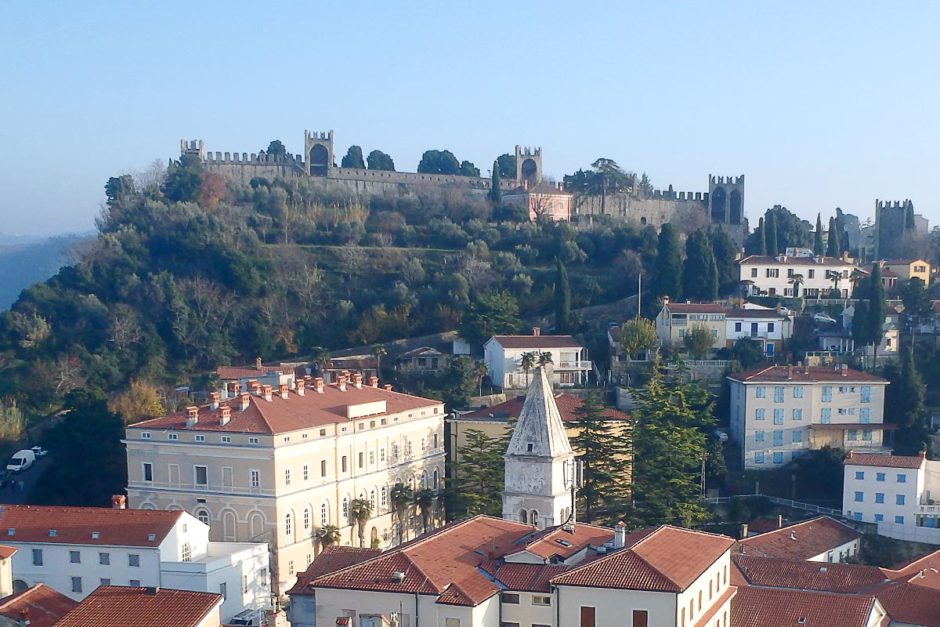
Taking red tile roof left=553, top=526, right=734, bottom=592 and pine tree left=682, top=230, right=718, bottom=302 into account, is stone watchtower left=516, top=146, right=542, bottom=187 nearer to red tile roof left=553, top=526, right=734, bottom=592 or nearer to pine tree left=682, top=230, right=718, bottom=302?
pine tree left=682, top=230, right=718, bottom=302

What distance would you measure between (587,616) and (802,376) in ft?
88.4

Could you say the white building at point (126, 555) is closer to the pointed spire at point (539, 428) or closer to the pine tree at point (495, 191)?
the pointed spire at point (539, 428)

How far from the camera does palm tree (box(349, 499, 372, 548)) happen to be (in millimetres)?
40531

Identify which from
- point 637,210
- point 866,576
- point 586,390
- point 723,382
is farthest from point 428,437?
point 637,210

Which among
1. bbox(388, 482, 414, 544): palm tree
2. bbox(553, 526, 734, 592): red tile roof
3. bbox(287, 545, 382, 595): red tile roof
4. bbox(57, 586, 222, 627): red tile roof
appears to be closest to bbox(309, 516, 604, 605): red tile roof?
bbox(553, 526, 734, 592): red tile roof

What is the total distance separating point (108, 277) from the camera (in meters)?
63.8

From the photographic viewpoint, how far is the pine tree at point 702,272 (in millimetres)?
59000

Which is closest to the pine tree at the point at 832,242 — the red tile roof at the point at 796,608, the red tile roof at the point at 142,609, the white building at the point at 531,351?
the white building at the point at 531,351

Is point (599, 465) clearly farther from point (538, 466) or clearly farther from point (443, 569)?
point (443, 569)

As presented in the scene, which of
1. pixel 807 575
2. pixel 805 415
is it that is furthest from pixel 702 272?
pixel 807 575

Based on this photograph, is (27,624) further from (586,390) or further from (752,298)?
(752,298)

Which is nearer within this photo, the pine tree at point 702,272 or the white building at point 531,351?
the white building at point 531,351

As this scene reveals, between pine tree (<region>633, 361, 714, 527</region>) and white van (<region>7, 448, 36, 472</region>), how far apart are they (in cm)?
2625

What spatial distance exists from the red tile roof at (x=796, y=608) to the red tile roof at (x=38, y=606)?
1564 centimetres
